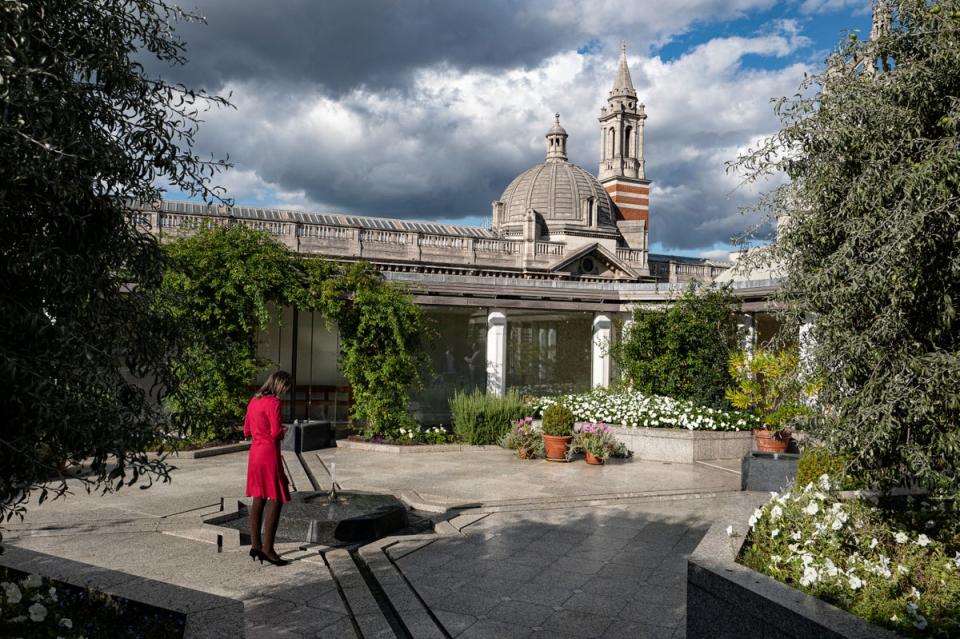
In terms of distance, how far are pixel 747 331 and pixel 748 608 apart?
1238 centimetres

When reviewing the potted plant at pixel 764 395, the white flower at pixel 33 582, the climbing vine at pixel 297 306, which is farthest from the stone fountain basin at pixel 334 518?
the potted plant at pixel 764 395

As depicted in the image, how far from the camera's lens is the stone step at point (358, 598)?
5062 millimetres

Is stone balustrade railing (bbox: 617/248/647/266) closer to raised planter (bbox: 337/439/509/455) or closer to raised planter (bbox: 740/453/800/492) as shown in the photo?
raised planter (bbox: 337/439/509/455)

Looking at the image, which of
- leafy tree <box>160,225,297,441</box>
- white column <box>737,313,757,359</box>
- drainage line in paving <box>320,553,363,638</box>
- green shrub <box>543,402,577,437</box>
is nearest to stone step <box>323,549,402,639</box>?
drainage line in paving <box>320,553,363,638</box>

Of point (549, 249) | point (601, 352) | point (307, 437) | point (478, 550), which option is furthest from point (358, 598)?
point (549, 249)

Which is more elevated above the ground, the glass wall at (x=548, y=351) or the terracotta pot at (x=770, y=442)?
the glass wall at (x=548, y=351)

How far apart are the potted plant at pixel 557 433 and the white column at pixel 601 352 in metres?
4.78

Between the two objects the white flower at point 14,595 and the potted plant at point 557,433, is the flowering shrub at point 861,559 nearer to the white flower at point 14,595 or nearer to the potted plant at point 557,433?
the white flower at point 14,595

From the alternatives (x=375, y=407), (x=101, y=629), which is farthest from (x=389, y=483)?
(x=101, y=629)

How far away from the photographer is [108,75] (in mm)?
3217

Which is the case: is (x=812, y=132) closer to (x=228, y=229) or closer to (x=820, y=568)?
(x=820, y=568)

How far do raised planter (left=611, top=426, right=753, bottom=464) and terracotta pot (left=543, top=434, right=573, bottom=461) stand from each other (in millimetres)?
1374

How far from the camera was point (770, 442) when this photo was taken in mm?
12758

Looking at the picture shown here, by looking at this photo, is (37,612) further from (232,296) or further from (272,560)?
(232,296)
